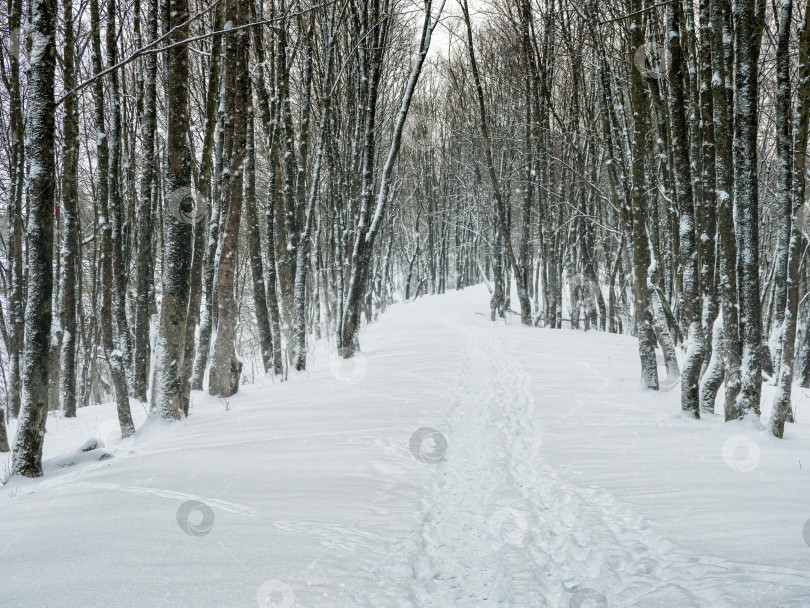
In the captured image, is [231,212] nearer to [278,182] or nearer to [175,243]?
[175,243]

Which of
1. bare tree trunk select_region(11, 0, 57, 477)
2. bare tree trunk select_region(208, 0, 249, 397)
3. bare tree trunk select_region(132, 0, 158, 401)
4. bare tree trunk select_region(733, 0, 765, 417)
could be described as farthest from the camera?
bare tree trunk select_region(208, 0, 249, 397)

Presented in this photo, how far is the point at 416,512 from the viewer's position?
381cm

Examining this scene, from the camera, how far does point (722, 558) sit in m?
2.87

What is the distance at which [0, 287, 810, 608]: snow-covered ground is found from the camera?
2.59 metres

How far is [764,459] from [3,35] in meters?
13.6

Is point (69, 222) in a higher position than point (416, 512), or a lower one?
higher

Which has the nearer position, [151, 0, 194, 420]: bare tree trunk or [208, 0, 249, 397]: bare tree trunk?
[151, 0, 194, 420]: bare tree trunk

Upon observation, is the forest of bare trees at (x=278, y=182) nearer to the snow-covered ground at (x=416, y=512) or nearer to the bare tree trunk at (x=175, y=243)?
the bare tree trunk at (x=175, y=243)

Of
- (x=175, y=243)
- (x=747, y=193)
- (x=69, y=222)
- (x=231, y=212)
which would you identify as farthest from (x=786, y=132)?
(x=69, y=222)

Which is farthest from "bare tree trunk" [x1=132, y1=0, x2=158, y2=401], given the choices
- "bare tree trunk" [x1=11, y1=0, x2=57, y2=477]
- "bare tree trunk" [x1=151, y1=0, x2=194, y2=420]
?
"bare tree trunk" [x1=11, y1=0, x2=57, y2=477]

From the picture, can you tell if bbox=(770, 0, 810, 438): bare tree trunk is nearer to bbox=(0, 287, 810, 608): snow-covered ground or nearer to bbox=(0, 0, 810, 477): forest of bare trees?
bbox=(0, 0, 810, 477): forest of bare trees

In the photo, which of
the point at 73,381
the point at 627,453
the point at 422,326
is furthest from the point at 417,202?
the point at 627,453

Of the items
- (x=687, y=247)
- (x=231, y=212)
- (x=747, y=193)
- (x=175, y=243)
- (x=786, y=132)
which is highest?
(x=786, y=132)

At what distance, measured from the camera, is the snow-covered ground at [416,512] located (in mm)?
2586
